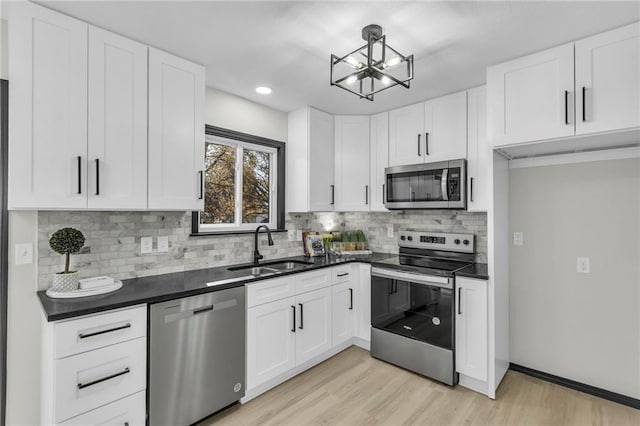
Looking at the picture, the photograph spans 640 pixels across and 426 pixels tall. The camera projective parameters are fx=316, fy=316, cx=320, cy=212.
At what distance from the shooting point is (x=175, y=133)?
2.22 metres

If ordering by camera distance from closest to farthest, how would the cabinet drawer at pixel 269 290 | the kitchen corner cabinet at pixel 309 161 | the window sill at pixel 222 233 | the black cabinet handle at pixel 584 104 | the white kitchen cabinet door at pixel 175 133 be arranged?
1. the black cabinet handle at pixel 584 104
2. the white kitchen cabinet door at pixel 175 133
3. the cabinet drawer at pixel 269 290
4. the window sill at pixel 222 233
5. the kitchen corner cabinet at pixel 309 161

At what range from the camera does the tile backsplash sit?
203cm

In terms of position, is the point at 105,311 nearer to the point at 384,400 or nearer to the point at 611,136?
the point at 384,400

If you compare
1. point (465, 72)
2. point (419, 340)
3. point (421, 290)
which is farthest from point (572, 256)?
point (465, 72)

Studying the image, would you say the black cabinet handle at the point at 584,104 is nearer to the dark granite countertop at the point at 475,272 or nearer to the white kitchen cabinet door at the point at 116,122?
the dark granite countertop at the point at 475,272

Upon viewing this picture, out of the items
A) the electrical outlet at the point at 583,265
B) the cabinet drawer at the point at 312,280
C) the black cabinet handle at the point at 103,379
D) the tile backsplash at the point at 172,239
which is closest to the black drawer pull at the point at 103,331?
the black cabinet handle at the point at 103,379

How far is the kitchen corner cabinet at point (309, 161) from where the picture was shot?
3279 millimetres

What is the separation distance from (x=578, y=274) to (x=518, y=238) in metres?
0.50

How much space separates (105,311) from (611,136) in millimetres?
3167

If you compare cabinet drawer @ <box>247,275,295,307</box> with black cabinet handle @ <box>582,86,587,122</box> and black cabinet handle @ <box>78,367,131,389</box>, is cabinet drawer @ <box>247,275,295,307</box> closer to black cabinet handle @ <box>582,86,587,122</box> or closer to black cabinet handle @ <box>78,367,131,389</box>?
black cabinet handle @ <box>78,367,131,389</box>

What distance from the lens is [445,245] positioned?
3184 mm

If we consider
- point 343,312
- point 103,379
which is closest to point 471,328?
point 343,312

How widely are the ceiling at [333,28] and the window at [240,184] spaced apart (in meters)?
0.66

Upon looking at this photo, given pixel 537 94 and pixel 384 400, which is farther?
pixel 384 400
